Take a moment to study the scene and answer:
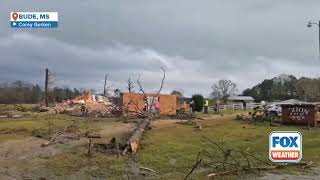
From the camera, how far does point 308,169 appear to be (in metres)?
16.8

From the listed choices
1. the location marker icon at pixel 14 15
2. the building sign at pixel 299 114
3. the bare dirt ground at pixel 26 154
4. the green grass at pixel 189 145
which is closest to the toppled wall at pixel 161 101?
the building sign at pixel 299 114

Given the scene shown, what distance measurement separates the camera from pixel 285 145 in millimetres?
7223

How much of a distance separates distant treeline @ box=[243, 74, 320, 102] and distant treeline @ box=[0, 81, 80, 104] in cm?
4464

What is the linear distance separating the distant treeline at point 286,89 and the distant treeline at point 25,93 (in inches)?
1758

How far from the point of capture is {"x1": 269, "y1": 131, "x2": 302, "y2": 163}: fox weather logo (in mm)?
7160

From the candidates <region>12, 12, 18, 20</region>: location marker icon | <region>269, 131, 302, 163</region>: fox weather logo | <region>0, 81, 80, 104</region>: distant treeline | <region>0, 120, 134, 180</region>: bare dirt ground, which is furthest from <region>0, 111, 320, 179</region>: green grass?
<region>0, 81, 80, 104</region>: distant treeline

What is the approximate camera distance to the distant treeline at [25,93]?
86.5m

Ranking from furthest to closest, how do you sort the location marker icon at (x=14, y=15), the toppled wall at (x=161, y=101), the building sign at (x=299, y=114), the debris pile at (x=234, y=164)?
the toppled wall at (x=161, y=101), the building sign at (x=299, y=114), the location marker icon at (x=14, y=15), the debris pile at (x=234, y=164)

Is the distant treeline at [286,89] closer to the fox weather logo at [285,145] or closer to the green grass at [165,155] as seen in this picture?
the green grass at [165,155]

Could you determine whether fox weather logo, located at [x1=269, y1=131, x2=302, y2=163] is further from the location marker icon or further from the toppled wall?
the toppled wall

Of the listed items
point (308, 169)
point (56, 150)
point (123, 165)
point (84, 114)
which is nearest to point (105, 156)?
point (123, 165)

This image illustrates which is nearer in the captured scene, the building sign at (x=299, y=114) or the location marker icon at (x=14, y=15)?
the location marker icon at (x=14, y=15)

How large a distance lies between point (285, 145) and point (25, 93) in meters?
90.4

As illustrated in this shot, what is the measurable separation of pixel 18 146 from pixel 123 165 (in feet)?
23.3
